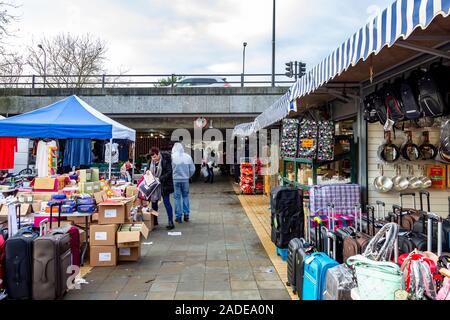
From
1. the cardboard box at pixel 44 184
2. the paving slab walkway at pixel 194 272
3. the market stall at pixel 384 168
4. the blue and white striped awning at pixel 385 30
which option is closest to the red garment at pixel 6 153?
the cardboard box at pixel 44 184

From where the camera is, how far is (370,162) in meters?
5.10

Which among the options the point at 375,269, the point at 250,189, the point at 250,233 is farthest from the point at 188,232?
the point at 250,189

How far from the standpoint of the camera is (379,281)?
222cm

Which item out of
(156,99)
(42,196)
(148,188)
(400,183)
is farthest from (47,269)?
(156,99)

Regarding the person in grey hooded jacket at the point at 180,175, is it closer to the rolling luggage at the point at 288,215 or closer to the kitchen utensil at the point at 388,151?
the rolling luggage at the point at 288,215

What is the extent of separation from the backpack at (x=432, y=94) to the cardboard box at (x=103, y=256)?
424cm

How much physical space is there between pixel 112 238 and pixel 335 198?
327 centimetres

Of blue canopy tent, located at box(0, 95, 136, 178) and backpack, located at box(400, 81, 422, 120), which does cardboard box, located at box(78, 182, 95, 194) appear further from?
backpack, located at box(400, 81, 422, 120)

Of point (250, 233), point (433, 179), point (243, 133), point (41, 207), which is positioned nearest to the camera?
point (433, 179)

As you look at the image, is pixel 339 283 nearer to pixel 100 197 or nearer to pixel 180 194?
pixel 100 197

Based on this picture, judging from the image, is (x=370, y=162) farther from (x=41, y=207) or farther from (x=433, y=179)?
(x=41, y=207)

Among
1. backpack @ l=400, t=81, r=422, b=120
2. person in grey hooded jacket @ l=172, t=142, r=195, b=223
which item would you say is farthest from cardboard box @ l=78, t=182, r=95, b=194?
backpack @ l=400, t=81, r=422, b=120

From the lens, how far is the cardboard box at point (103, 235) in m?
4.83

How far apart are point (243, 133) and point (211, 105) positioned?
3.60 metres
